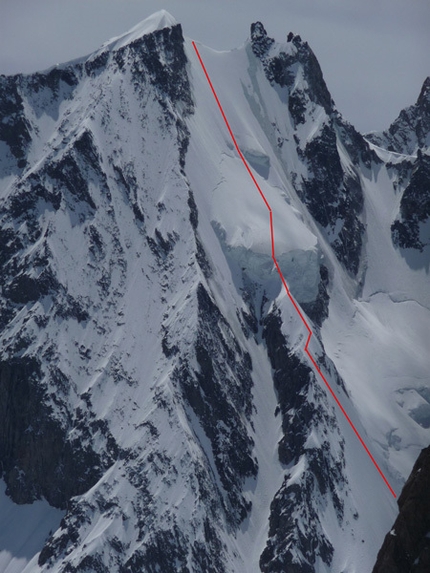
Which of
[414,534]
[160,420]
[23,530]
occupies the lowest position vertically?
[23,530]

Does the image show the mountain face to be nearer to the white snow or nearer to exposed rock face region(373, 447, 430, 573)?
the white snow

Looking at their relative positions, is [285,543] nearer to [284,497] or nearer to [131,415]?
[284,497]

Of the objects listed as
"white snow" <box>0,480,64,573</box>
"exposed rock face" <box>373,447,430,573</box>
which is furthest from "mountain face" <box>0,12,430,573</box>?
"exposed rock face" <box>373,447,430,573</box>

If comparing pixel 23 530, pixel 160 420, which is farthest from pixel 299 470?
pixel 23 530

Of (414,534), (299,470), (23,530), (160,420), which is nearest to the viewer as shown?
(414,534)

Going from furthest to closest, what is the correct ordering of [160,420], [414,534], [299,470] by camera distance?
[299,470]
[160,420]
[414,534]

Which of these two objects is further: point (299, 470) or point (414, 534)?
point (299, 470)

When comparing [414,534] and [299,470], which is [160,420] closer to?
[299,470]

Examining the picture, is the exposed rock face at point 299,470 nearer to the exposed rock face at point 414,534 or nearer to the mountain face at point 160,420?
the mountain face at point 160,420

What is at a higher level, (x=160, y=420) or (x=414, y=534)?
(x=414, y=534)
